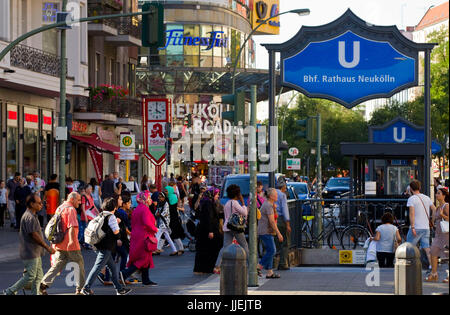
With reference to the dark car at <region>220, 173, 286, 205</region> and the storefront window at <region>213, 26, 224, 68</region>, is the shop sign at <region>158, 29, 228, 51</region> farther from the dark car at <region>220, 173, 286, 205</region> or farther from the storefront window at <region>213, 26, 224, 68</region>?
the dark car at <region>220, 173, 286, 205</region>

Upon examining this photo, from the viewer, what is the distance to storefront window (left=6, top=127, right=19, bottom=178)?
36.0 m

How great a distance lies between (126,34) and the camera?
50156mm

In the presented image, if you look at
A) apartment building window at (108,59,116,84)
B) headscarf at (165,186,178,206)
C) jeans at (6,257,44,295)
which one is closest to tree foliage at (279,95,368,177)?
apartment building window at (108,59,116,84)

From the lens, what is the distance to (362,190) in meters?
28.3

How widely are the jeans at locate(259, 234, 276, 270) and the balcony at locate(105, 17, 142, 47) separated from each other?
32.8 m

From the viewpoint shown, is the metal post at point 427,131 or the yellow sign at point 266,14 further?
the yellow sign at point 266,14

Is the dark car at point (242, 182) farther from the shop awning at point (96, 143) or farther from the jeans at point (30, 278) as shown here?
the shop awning at point (96, 143)

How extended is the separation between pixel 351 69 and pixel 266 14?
296 feet

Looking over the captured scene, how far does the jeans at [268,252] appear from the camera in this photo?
17453 millimetres

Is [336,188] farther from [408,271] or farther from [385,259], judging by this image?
[408,271]

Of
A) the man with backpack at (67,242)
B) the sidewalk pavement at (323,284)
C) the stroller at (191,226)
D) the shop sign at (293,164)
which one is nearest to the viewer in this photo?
the sidewalk pavement at (323,284)

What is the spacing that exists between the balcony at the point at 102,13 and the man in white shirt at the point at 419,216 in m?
29.4

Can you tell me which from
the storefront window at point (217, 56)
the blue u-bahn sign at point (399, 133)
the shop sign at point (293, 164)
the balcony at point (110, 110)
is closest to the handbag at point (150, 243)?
the blue u-bahn sign at point (399, 133)
